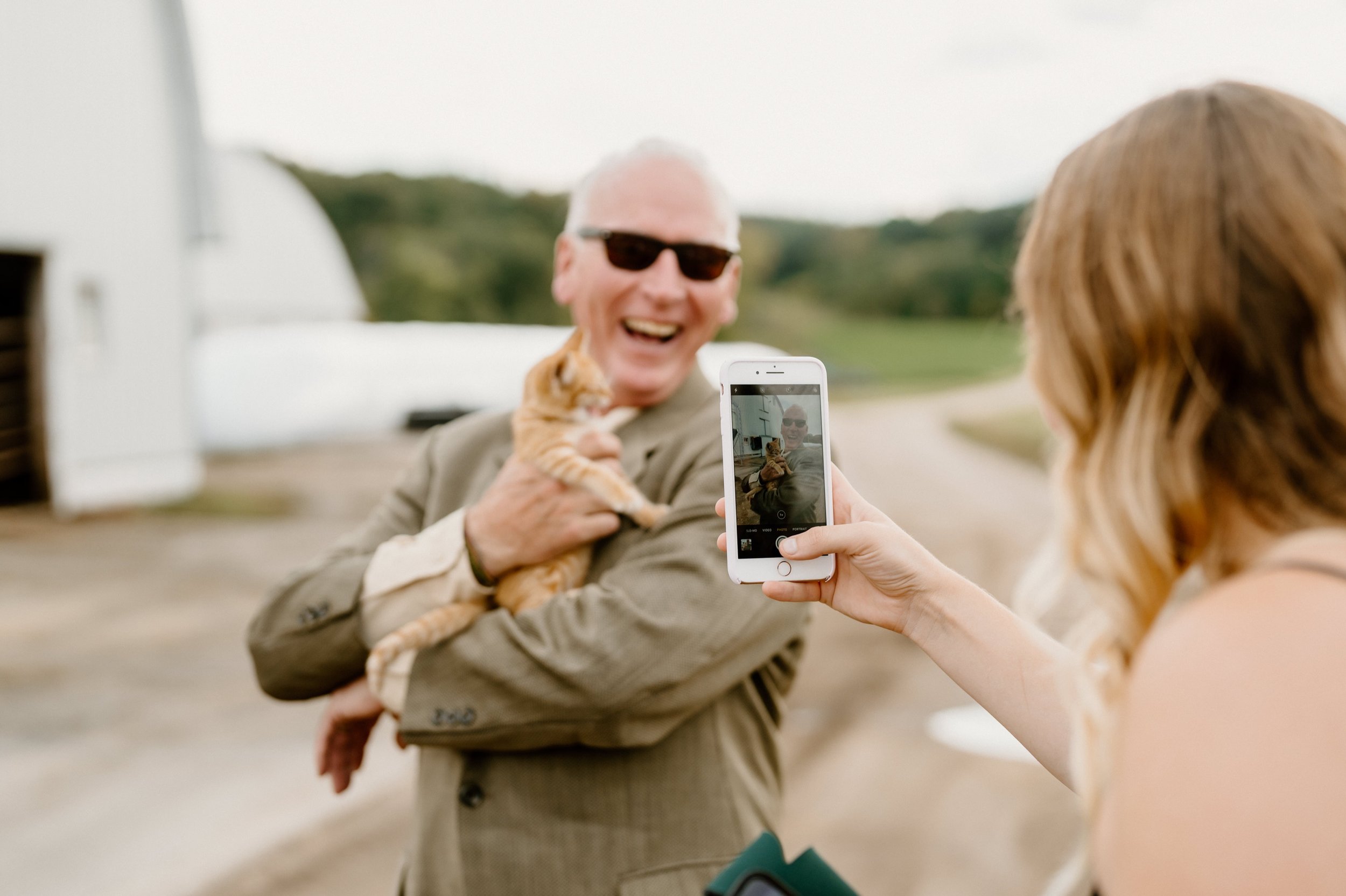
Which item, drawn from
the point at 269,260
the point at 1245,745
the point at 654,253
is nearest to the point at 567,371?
the point at 654,253

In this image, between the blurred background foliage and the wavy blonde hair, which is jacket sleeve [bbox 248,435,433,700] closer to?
the wavy blonde hair

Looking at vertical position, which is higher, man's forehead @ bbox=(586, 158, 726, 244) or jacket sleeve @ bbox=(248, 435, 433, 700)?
man's forehead @ bbox=(586, 158, 726, 244)

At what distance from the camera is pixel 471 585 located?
1895 mm

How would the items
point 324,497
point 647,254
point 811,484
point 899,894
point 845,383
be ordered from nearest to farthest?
point 811,484
point 647,254
point 899,894
point 324,497
point 845,383

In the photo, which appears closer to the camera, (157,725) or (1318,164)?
(1318,164)

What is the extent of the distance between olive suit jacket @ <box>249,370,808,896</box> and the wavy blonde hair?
0.86 metres

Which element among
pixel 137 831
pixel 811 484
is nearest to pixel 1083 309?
pixel 811 484

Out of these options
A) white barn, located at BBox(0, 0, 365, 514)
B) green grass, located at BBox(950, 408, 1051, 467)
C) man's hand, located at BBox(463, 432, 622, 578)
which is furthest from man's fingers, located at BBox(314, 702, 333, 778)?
green grass, located at BBox(950, 408, 1051, 467)

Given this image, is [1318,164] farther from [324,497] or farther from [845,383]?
[845,383]

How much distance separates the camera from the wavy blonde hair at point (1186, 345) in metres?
0.84

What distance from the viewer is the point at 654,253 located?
82.8 inches

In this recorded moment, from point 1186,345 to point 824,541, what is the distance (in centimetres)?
71

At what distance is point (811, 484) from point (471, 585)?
0.73 m

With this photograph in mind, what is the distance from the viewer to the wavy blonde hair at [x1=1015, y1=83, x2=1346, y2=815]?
843mm
